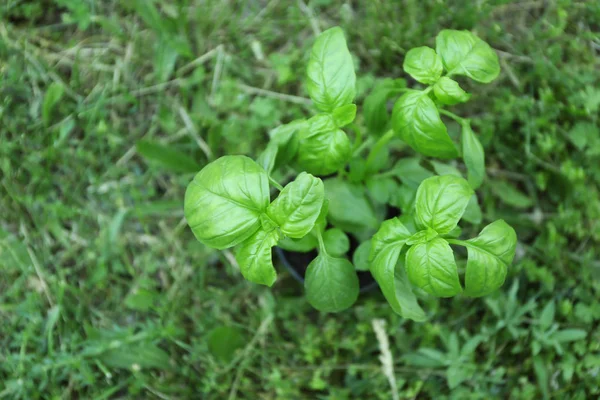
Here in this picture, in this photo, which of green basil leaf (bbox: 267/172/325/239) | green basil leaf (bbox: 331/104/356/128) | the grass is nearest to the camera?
green basil leaf (bbox: 267/172/325/239)

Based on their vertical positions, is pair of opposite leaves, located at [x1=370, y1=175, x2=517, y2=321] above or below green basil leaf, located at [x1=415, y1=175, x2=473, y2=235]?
below

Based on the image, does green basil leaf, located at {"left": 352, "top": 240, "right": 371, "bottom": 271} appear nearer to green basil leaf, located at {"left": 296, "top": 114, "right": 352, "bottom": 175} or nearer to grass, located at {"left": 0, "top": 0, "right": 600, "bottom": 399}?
green basil leaf, located at {"left": 296, "top": 114, "right": 352, "bottom": 175}

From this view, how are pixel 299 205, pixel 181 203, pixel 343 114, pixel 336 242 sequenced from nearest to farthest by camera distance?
pixel 299 205, pixel 343 114, pixel 336 242, pixel 181 203

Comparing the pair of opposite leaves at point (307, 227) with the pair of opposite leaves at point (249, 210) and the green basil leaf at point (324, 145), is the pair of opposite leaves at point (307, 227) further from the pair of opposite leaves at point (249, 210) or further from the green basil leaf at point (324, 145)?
the green basil leaf at point (324, 145)

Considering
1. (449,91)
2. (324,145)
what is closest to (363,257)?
(324,145)

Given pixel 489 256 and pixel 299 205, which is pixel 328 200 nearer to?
pixel 299 205

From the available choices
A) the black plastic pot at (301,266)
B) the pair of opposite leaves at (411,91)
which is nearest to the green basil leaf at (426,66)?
the pair of opposite leaves at (411,91)

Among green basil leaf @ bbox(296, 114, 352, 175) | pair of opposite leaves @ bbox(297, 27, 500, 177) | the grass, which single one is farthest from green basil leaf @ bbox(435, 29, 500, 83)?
the grass

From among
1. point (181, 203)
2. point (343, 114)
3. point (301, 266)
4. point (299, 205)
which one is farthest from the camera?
point (181, 203)

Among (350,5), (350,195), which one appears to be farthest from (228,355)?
(350,5)
